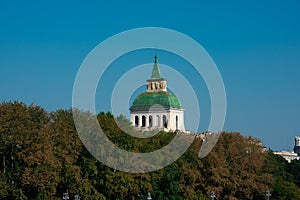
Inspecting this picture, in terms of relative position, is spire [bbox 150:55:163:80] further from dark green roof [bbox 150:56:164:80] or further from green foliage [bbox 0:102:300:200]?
green foliage [bbox 0:102:300:200]

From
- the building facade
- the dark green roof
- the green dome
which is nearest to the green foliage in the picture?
the building facade

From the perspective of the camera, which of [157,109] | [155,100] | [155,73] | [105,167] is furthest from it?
[155,73]

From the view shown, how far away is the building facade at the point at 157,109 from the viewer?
124625 mm

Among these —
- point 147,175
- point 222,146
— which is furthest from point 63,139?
point 222,146

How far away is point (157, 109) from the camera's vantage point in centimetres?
12488

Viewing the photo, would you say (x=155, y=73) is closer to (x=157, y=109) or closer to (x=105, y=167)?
(x=157, y=109)

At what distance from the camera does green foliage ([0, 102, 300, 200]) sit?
179ft

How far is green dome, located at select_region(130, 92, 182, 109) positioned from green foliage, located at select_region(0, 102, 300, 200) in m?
46.2

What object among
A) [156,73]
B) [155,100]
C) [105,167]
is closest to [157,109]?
[155,100]

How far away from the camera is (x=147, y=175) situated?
62.4 meters

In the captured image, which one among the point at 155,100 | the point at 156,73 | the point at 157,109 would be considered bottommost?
the point at 157,109

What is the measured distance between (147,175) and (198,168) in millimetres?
10871

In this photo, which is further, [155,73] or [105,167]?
[155,73]

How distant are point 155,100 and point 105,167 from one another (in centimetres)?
6646
